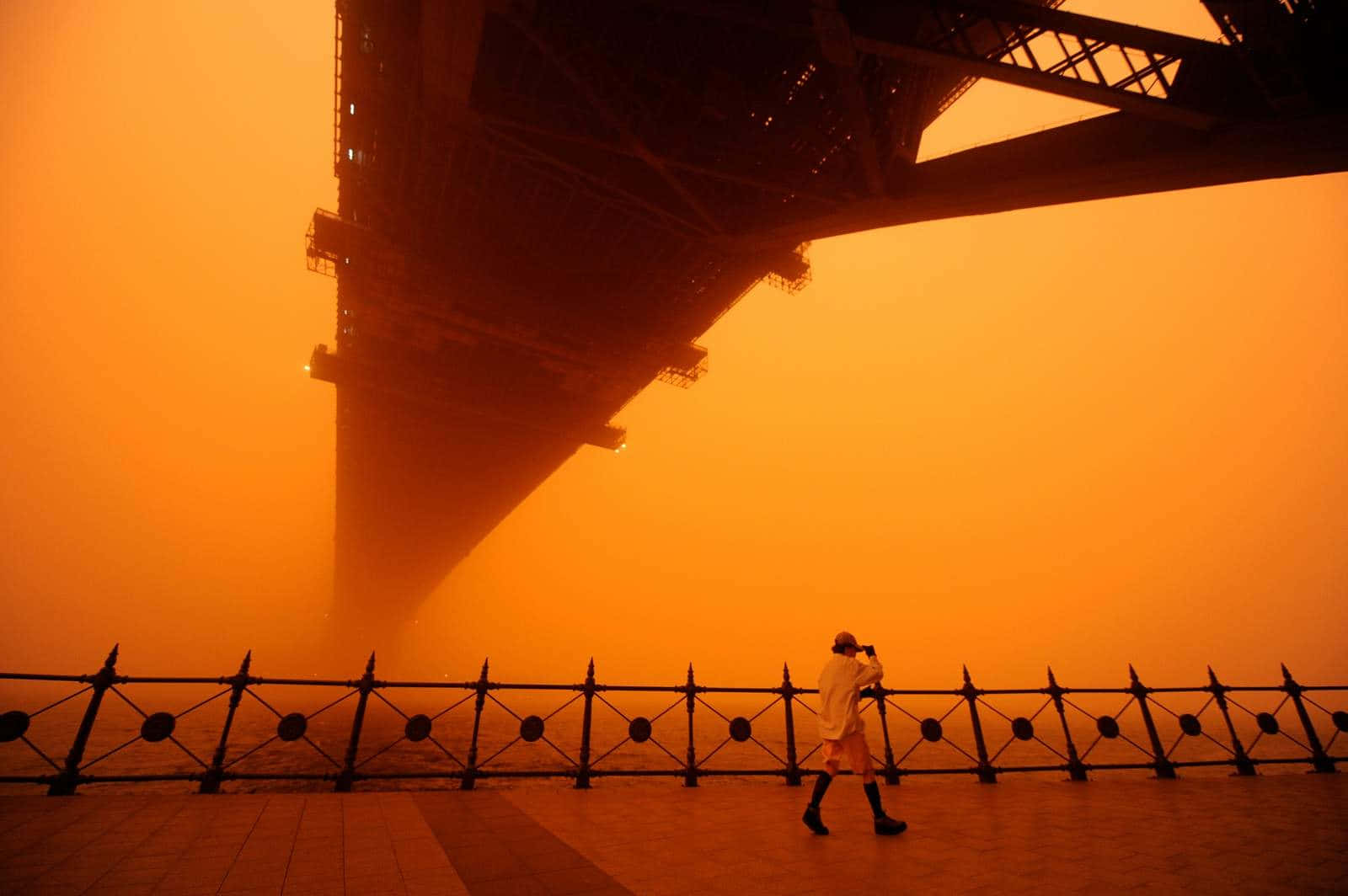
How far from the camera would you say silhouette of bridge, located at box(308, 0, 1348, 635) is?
5.78 metres

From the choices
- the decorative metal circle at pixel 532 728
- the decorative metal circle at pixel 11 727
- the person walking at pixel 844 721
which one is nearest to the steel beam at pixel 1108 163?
the person walking at pixel 844 721

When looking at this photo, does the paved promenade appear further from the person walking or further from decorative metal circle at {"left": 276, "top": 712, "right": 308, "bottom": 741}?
decorative metal circle at {"left": 276, "top": 712, "right": 308, "bottom": 741}

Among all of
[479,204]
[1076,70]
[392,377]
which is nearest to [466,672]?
[392,377]

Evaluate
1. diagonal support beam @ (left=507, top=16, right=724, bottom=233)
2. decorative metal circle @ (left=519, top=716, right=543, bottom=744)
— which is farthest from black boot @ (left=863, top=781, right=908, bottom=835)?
diagonal support beam @ (left=507, top=16, right=724, bottom=233)

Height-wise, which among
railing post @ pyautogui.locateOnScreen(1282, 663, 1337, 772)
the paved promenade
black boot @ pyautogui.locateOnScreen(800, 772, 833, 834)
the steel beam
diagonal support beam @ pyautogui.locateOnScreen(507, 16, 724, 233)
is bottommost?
the paved promenade

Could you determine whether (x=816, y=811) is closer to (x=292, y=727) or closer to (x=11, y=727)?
(x=292, y=727)

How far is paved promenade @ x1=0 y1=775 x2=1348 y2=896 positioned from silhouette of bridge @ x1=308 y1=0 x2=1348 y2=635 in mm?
6139

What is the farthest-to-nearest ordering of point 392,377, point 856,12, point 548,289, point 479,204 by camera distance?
point 392,377
point 548,289
point 479,204
point 856,12

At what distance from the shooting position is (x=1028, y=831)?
208 inches

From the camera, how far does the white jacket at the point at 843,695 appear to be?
5.47 metres

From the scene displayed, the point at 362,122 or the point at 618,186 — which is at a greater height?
the point at 362,122

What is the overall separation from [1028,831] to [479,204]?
678 inches

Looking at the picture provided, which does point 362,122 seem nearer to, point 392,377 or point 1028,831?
point 392,377

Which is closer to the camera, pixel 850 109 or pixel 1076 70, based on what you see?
pixel 1076 70
